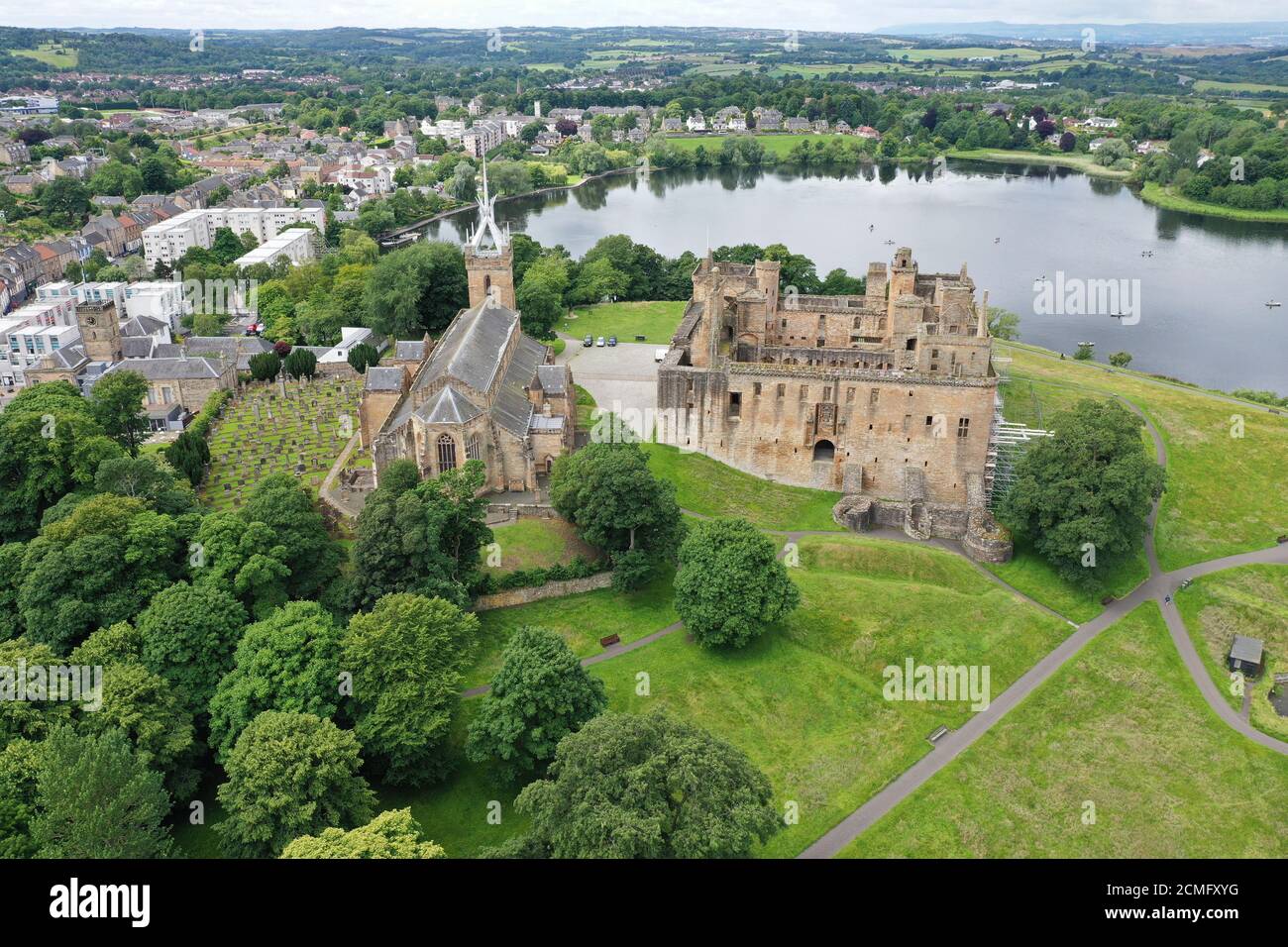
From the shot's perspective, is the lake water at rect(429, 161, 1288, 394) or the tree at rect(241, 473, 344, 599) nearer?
the tree at rect(241, 473, 344, 599)

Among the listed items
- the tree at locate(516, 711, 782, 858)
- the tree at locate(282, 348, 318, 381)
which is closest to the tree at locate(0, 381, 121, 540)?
the tree at locate(282, 348, 318, 381)

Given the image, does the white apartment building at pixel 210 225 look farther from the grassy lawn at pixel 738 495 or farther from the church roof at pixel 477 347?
the grassy lawn at pixel 738 495

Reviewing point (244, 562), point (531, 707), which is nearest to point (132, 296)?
point (244, 562)

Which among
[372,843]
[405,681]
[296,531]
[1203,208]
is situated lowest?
[372,843]

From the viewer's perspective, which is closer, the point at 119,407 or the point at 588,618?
the point at 588,618

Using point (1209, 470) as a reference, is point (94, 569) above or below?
below

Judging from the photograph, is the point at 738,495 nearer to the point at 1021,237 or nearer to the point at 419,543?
the point at 419,543

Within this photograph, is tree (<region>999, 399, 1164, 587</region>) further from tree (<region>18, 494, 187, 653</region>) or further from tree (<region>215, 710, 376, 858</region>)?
tree (<region>18, 494, 187, 653</region>)

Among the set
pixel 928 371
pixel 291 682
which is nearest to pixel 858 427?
pixel 928 371
